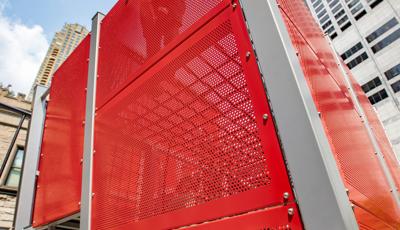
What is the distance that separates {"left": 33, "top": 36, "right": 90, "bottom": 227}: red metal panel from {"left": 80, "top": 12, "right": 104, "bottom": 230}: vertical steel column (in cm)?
19

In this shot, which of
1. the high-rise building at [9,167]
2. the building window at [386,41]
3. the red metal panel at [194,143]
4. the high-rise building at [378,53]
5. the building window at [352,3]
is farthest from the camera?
the building window at [352,3]

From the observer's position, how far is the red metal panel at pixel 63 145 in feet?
9.12

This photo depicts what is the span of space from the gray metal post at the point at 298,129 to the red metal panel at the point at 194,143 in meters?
0.06

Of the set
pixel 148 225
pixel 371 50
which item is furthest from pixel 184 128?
pixel 371 50

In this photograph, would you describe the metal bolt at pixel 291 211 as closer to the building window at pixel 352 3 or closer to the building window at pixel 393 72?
the building window at pixel 393 72

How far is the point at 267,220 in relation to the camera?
120 centimetres

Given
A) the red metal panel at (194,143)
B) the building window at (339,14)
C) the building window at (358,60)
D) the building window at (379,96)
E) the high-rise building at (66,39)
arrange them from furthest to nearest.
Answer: the high-rise building at (66,39), the building window at (339,14), the building window at (358,60), the building window at (379,96), the red metal panel at (194,143)

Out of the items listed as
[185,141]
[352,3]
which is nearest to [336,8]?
[352,3]

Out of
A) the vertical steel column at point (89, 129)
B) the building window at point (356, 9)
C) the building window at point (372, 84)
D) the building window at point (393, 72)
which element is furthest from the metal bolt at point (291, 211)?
the building window at point (356, 9)

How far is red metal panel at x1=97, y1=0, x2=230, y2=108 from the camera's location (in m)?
2.02

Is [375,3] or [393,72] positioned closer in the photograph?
[393,72]

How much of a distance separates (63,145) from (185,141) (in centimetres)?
205

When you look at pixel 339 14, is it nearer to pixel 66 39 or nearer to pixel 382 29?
pixel 382 29

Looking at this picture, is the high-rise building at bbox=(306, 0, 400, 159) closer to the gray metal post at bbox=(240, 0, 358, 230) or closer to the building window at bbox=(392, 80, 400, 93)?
the building window at bbox=(392, 80, 400, 93)
